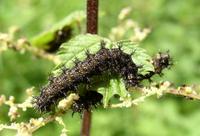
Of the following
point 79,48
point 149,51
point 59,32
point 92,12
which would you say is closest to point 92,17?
point 92,12

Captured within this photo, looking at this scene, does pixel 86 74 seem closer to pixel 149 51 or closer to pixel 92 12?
pixel 92 12

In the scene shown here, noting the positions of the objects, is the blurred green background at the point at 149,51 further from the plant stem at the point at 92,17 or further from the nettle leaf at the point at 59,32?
the plant stem at the point at 92,17

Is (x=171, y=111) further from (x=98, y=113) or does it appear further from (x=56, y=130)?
(x=56, y=130)

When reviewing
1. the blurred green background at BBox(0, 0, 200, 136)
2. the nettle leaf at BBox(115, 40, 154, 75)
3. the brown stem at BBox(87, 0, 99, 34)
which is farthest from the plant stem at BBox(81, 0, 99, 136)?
the blurred green background at BBox(0, 0, 200, 136)

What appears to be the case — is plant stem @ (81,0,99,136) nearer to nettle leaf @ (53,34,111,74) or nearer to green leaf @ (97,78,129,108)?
nettle leaf @ (53,34,111,74)

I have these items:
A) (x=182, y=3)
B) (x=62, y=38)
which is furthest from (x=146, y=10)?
(x=62, y=38)

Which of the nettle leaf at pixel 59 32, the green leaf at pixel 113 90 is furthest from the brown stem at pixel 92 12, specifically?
the nettle leaf at pixel 59 32

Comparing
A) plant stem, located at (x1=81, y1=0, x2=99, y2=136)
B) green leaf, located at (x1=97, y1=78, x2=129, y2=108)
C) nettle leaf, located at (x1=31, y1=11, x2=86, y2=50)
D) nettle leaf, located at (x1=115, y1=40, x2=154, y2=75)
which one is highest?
nettle leaf, located at (x1=31, y1=11, x2=86, y2=50)
